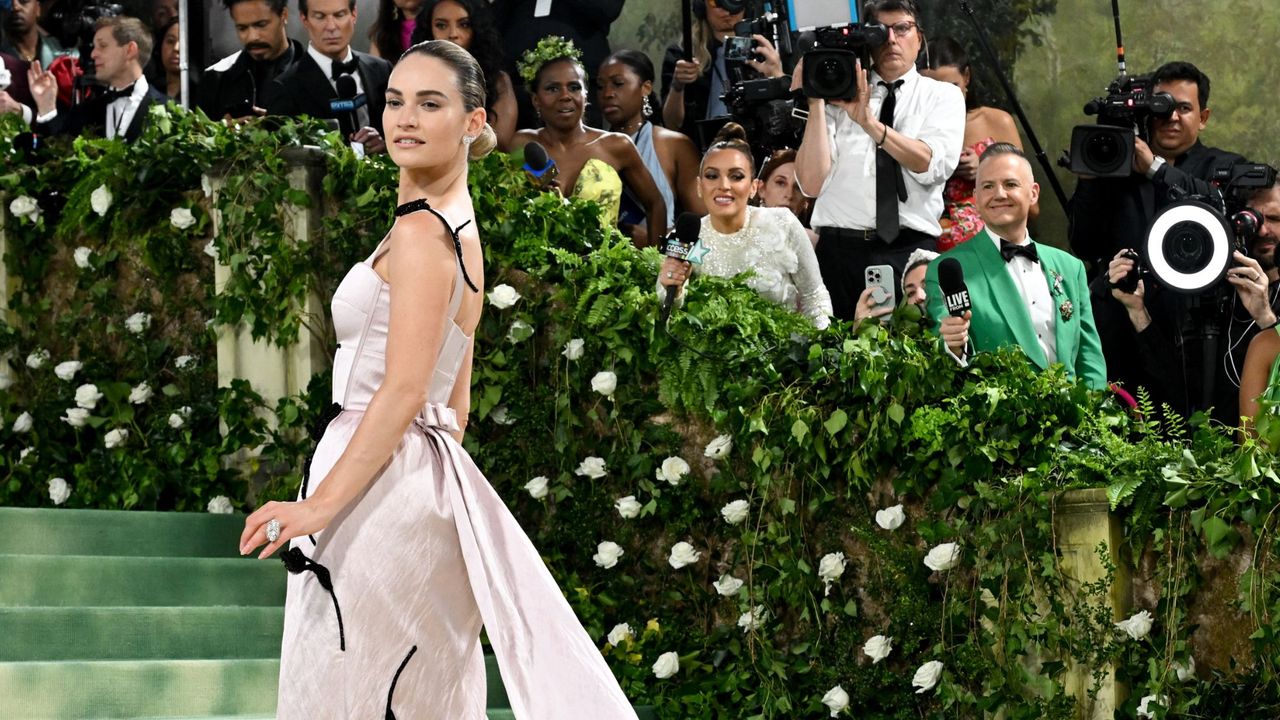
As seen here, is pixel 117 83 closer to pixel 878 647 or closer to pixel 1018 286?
pixel 1018 286

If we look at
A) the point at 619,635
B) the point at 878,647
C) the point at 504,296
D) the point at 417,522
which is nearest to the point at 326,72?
the point at 504,296

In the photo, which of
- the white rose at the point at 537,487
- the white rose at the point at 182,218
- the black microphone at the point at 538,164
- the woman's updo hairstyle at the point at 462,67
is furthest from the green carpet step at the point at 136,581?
the woman's updo hairstyle at the point at 462,67

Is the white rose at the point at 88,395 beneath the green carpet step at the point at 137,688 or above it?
above

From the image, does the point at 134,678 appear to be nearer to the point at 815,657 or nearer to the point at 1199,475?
the point at 815,657

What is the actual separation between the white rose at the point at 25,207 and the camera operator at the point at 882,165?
310cm

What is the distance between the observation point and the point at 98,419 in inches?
273

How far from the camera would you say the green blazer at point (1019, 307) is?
555cm

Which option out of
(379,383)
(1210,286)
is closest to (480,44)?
(1210,286)

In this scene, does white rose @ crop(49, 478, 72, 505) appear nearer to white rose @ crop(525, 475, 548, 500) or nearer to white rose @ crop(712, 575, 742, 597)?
white rose @ crop(525, 475, 548, 500)

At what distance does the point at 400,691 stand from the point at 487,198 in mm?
3311

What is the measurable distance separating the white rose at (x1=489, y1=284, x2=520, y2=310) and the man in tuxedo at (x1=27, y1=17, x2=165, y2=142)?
245cm

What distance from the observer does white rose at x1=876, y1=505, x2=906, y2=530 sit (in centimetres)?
519

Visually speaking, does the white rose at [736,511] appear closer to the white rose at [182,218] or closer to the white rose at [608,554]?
the white rose at [608,554]

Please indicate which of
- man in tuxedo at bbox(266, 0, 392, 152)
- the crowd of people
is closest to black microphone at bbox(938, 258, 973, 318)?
the crowd of people
